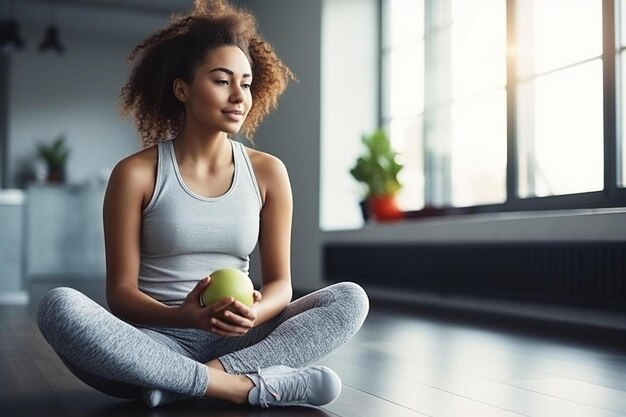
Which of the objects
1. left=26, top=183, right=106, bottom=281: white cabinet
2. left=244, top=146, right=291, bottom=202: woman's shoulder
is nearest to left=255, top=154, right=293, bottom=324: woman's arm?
left=244, top=146, right=291, bottom=202: woman's shoulder

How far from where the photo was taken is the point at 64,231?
7727mm

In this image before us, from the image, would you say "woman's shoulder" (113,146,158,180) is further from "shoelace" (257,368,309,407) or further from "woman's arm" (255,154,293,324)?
"shoelace" (257,368,309,407)

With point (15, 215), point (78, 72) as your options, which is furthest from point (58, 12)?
point (15, 215)

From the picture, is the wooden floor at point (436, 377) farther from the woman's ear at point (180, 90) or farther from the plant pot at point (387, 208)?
the plant pot at point (387, 208)

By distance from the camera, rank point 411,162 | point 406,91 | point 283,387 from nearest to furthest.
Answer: point 283,387 < point 411,162 < point 406,91

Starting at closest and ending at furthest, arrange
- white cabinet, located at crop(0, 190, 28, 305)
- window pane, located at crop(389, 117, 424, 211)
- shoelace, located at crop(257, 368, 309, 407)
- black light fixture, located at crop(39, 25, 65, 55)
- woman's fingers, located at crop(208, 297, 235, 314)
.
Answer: woman's fingers, located at crop(208, 297, 235, 314) → shoelace, located at crop(257, 368, 309, 407) → white cabinet, located at crop(0, 190, 28, 305) → window pane, located at crop(389, 117, 424, 211) → black light fixture, located at crop(39, 25, 65, 55)

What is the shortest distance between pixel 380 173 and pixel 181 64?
3255 millimetres

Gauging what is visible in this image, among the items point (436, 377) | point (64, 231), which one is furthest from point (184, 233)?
point (64, 231)

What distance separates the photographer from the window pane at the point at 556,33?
145 inches

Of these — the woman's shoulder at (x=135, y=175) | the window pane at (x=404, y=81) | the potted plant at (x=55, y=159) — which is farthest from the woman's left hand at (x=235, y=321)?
the potted plant at (x=55, y=159)

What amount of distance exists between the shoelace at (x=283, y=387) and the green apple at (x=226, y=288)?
0.20 m

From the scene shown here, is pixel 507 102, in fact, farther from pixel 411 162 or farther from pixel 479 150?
pixel 411 162

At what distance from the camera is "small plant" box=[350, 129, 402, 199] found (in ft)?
15.9

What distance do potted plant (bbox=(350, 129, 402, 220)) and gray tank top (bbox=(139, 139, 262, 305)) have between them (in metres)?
3.17
